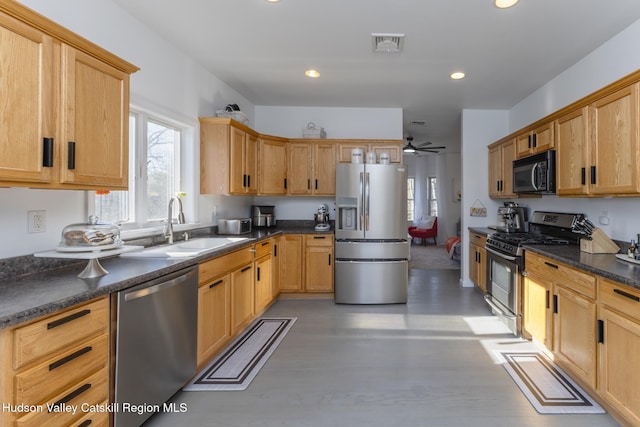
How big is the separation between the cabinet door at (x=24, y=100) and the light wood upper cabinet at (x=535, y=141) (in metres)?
3.76

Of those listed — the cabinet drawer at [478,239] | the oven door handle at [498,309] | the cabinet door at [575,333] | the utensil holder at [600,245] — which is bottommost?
the oven door handle at [498,309]

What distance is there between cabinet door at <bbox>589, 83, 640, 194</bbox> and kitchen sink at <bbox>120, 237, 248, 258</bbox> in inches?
115

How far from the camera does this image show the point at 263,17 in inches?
100

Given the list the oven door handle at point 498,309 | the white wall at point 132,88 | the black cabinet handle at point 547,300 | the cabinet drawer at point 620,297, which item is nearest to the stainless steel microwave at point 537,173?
the black cabinet handle at point 547,300

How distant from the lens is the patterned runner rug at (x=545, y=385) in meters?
2.06

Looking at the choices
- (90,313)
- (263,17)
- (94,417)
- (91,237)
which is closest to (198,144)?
(263,17)

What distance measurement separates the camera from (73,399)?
136 centimetres

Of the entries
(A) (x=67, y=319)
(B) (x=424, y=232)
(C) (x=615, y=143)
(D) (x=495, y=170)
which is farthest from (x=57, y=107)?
(B) (x=424, y=232)

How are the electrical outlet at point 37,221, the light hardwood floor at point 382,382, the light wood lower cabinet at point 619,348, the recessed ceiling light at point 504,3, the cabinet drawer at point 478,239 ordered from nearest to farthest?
1. the light wood lower cabinet at point 619,348
2. the electrical outlet at point 37,221
3. the light hardwood floor at point 382,382
4. the recessed ceiling light at point 504,3
5. the cabinet drawer at point 478,239

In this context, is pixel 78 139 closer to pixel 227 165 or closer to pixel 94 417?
pixel 94 417

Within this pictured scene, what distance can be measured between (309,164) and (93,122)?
3.14m

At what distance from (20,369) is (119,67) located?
1586 millimetres

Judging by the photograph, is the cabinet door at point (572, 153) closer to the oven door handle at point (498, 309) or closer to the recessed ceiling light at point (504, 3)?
the recessed ceiling light at point (504, 3)

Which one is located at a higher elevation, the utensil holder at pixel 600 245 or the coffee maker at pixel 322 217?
the coffee maker at pixel 322 217
